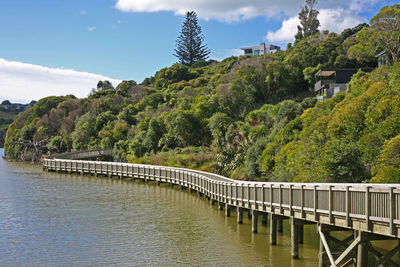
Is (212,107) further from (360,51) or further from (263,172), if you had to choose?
(263,172)

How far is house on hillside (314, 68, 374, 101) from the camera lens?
4447 cm

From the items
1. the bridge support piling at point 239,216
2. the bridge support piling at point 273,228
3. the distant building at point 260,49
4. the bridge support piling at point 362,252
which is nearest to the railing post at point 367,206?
the bridge support piling at point 362,252

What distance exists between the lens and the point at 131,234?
875 inches

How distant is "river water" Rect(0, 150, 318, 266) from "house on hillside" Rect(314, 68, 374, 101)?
61.1ft

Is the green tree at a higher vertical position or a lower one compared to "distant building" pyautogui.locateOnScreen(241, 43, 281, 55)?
lower

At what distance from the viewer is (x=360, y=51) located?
50500 mm

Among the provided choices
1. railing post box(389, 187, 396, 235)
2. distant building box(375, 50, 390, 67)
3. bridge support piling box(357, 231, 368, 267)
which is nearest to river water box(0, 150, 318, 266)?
bridge support piling box(357, 231, 368, 267)

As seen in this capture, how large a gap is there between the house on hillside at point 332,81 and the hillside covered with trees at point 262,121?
1.97 m

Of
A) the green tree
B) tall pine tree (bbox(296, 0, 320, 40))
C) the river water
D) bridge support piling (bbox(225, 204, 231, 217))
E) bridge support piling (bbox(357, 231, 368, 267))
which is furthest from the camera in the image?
tall pine tree (bbox(296, 0, 320, 40))

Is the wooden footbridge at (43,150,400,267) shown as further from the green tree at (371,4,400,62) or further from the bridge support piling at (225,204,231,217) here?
the green tree at (371,4,400,62)

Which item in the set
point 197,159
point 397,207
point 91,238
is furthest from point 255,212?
point 197,159

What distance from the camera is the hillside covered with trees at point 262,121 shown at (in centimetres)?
2325

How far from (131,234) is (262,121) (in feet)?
97.1

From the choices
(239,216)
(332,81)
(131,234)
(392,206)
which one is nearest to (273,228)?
(239,216)
